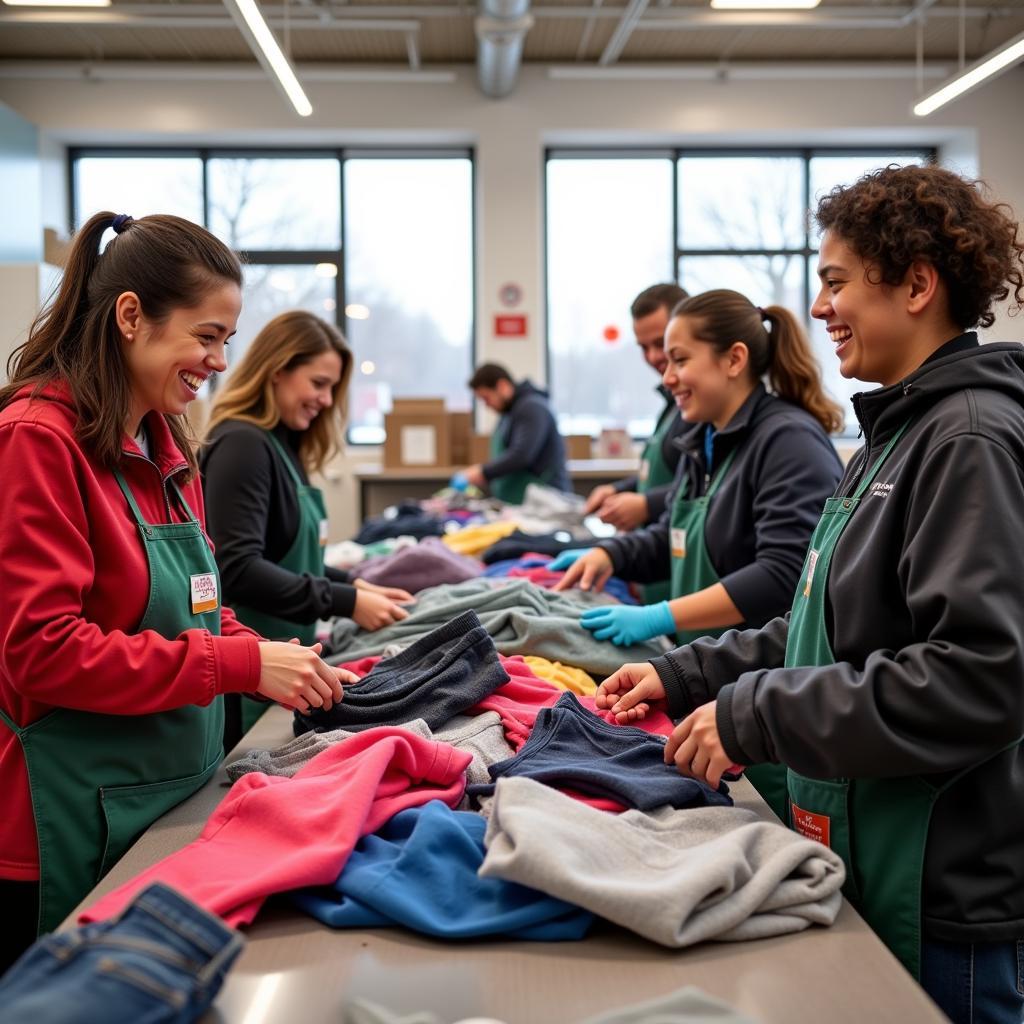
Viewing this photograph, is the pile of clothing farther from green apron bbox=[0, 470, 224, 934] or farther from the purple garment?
the purple garment

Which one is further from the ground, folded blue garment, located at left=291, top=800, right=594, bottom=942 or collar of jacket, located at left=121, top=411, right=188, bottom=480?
collar of jacket, located at left=121, top=411, right=188, bottom=480

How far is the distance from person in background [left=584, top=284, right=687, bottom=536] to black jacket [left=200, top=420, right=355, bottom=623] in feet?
4.32

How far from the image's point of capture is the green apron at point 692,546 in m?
2.42

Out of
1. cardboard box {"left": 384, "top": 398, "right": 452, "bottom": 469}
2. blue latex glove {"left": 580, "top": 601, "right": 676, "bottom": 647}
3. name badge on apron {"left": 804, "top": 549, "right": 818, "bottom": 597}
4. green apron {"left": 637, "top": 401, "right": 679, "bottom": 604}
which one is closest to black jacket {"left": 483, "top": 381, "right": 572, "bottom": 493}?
cardboard box {"left": 384, "top": 398, "right": 452, "bottom": 469}

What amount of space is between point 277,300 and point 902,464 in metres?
7.90

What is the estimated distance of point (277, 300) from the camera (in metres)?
8.54

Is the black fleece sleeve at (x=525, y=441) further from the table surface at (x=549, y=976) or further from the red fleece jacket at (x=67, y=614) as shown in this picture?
the table surface at (x=549, y=976)

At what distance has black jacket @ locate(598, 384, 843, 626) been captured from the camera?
7.07ft

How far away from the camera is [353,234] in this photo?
8.45 metres

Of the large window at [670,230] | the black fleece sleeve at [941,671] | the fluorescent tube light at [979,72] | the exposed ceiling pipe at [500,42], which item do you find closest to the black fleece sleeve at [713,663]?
the black fleece sleeve at [941,671]

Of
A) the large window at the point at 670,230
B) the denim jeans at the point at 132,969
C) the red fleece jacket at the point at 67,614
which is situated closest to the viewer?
the denim jeans at the point at 132,969

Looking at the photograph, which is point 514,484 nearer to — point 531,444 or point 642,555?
point 531,444

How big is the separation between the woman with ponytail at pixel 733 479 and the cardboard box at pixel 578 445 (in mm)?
5085

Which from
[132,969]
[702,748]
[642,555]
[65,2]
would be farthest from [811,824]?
[65,2]
